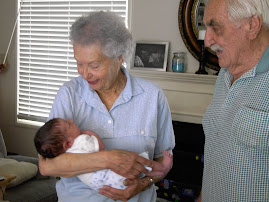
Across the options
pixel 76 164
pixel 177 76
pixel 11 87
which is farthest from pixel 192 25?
pixel 11 87

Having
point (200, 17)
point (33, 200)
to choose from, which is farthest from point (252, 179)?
point (200, 17)

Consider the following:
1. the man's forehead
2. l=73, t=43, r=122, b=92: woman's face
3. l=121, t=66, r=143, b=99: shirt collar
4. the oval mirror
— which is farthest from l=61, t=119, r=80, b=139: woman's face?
the oval mirror

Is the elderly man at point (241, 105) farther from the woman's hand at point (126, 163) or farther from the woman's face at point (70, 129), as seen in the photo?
the woman's face at point (70, 129)

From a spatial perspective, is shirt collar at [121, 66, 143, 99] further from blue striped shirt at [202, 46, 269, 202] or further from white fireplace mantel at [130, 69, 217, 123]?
white fireplace mantel at [130, 69, 217, 123]

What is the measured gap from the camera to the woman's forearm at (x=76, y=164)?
1532 mm

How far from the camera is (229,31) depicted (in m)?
1.45

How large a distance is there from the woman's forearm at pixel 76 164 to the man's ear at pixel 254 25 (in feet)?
2.60

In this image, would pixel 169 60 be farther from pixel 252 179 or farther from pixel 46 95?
pixel 252 179

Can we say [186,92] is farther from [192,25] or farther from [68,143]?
[68,143]

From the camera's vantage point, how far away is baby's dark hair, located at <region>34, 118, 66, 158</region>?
1.59 meters

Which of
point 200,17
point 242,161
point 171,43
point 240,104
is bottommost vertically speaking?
point 242,161

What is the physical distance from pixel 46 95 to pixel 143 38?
5.84 feet

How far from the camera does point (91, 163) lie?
1.53 metres

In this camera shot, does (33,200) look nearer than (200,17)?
Yes
